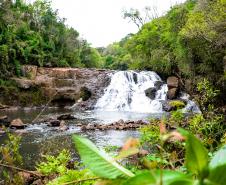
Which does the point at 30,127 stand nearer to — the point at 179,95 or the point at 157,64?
the point at 179,95

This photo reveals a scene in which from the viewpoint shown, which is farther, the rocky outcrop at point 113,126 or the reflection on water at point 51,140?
the rocky outcrop at point 113,126

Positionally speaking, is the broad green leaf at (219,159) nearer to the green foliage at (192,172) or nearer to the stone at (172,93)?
the green foliage at (192,172)

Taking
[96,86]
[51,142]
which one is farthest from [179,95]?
[51,142]

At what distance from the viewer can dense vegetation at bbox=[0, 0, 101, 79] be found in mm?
31625

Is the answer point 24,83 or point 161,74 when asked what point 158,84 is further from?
point 24,83

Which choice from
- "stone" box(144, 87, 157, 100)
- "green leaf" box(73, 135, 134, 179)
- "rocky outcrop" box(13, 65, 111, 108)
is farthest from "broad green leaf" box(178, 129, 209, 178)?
"rocky outcrop" box(13, 65, 111, 108)

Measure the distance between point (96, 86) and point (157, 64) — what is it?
576 centimetres

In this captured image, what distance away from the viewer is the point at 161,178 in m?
0.52

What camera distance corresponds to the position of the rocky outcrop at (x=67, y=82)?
100ft

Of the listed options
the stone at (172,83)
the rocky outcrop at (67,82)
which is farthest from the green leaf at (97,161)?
the rocky outcrop at (67,82)

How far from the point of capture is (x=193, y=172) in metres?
0.56

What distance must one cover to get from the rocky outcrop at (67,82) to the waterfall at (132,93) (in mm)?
1147

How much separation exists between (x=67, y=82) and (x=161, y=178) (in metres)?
31.5

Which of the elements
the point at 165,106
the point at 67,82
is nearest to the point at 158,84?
the point at 165,106
